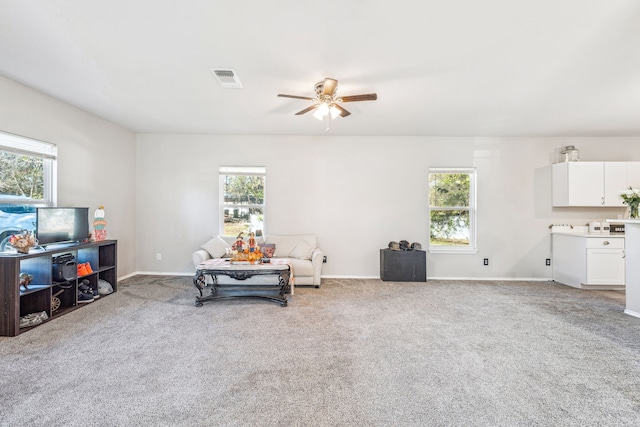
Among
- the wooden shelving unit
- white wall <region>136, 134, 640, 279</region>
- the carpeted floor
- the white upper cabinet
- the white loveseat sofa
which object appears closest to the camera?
the carpeted floor

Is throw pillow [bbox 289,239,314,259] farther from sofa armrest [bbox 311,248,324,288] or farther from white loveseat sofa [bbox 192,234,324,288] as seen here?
sofa armrest [bbox 311,248,324,288]

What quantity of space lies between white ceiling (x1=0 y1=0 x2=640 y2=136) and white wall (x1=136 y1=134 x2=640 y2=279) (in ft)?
3.84

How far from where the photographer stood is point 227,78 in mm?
3039

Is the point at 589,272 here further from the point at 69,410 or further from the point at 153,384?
the point at 69,410

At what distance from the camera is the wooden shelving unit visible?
8.88 feet

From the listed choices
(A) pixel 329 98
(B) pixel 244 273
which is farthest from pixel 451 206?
(B) pixel 244 273

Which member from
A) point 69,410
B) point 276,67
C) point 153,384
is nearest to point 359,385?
point 153,384

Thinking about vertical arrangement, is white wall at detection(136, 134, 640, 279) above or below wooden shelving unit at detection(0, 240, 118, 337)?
above

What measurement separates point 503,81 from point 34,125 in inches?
216

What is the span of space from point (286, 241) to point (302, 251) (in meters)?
0.39

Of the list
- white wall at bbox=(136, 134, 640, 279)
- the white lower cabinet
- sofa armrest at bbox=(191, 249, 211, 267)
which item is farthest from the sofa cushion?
the white lower cabinet

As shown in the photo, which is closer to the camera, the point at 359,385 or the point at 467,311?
the point at 359,385

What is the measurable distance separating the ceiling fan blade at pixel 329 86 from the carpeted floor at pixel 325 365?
2462 mm

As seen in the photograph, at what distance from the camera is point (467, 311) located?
11.5 ft
